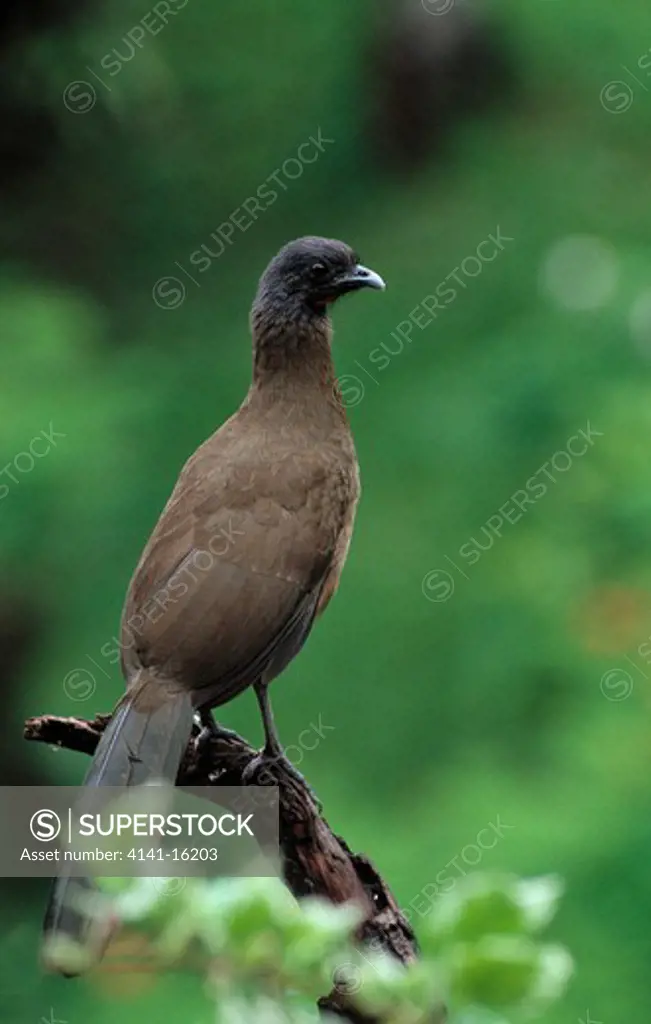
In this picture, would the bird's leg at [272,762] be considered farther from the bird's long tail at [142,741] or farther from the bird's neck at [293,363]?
the bird's neck at [293,363]

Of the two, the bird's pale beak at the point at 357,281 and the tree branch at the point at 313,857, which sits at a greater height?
the bird's pale beak at the point at 357,281

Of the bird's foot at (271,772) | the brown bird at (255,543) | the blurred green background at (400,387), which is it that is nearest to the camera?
the brown bird at (255,543)

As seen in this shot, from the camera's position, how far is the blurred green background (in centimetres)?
330

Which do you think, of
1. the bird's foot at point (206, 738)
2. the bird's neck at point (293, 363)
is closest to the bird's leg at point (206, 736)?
the bird's foot at point (206, 738)

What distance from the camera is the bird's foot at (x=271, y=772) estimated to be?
219 centimetres

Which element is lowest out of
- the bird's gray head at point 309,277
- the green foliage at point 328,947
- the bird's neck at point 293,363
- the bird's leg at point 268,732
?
the green foliage at point 328,947

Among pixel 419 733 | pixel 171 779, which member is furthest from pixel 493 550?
pixel 171 779

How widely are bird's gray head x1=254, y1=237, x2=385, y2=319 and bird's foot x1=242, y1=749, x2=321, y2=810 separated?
0.75 meters

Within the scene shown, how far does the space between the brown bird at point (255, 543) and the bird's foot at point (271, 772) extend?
0.01m

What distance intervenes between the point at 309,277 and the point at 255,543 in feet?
1.73

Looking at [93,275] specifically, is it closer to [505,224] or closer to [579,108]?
[505,224]

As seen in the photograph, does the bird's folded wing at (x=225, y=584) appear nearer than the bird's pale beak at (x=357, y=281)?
Yes

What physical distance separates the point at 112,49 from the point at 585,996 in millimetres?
2398

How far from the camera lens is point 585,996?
2.89m
